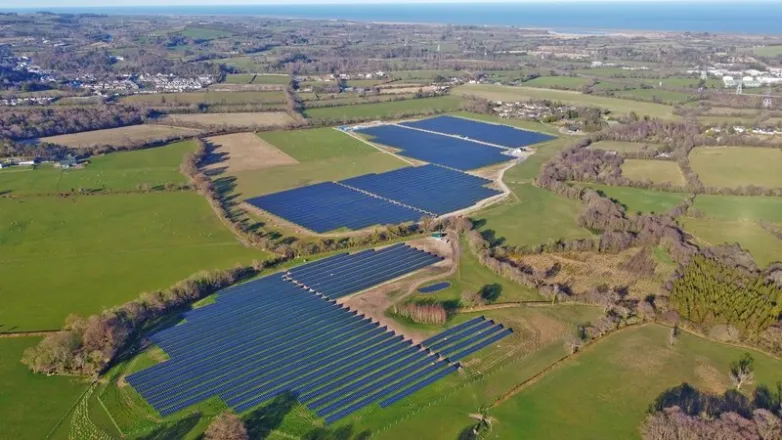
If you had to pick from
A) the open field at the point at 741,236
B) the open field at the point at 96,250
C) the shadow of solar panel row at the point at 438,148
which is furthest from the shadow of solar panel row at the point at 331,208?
the open field at the point at 741,236

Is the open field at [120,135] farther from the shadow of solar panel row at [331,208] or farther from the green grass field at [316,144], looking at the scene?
the shadow of solar panel row at [331,208]

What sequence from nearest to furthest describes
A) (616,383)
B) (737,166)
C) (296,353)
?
(616,383), (296,353), (737,166)

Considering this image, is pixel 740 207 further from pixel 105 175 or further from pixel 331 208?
pixel 105 175

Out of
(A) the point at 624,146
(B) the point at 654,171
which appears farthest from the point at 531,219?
(A) the point at 624,146

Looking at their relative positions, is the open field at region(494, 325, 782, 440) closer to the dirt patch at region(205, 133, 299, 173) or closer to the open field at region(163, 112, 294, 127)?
the dirt patch at region(205, 133, 299, 173)

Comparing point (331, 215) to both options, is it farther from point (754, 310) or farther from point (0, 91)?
point (0, 91)

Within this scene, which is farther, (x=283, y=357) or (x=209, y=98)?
(x=209, y=98)
